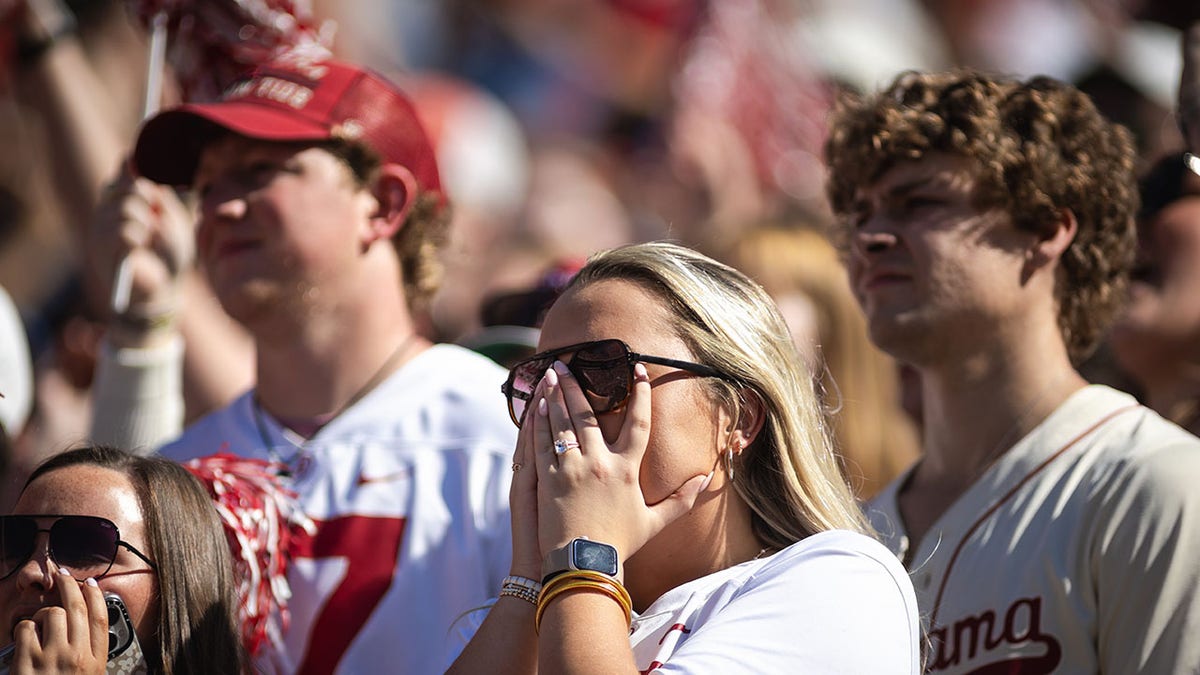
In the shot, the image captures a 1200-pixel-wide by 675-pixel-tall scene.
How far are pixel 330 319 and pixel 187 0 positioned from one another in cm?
104

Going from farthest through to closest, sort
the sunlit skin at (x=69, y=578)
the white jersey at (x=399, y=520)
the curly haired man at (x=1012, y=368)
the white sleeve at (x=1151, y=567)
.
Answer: the white jersey at (x=399, y=520)
the curly haired man at (x=1012, y=368)
the white sleeve at (x=1151, y=567)
the sunlit skin at (x=69, y=578)

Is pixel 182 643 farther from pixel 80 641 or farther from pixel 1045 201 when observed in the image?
pixel 1045 201

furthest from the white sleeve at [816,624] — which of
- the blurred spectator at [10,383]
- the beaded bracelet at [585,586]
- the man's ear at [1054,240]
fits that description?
the blurred spectator at [10,383]

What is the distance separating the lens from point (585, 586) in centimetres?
225

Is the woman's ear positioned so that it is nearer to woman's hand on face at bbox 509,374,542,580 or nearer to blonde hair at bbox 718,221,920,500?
woman's hand on face at bbox 509,374,542,580

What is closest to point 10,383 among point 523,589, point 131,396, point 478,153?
point 131,396

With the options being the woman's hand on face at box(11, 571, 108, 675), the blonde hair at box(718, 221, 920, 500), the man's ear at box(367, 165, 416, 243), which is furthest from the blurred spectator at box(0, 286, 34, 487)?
the blonde hair at box(718, 221, 920, 500)

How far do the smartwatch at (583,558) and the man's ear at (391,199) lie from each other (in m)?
1.61

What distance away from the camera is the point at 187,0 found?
4.03 meters

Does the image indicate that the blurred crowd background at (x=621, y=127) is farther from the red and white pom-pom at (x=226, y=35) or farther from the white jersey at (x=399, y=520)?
the white jersey at (x=399, y=520)

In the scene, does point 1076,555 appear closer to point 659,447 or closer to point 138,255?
point 659,447

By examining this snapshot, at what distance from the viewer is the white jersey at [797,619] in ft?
7.21

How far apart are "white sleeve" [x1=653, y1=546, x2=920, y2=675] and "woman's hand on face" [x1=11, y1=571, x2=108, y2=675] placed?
0.88m

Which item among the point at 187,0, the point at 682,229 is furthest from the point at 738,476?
the point at 682,229
